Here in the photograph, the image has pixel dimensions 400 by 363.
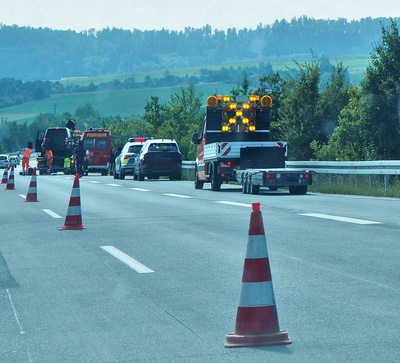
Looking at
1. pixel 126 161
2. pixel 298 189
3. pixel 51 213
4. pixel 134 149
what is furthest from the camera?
pixel 134 149

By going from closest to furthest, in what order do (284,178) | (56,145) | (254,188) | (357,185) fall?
(284,178) → (254,188) → (357,185) → (56,145)

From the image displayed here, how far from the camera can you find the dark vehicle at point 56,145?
66.0m

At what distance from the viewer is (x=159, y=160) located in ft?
149

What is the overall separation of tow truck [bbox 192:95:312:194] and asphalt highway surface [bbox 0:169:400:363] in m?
8.72

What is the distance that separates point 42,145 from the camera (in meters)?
66.1

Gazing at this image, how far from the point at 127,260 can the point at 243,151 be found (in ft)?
61.1

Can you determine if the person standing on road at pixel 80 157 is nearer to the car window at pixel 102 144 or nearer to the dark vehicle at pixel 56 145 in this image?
the car window at pixel 102 144

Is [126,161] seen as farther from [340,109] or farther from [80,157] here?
[80,157]

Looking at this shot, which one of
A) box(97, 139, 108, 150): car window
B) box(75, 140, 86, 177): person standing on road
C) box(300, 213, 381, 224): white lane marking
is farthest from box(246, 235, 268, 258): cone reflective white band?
box(97, 139, 108, 150): car window

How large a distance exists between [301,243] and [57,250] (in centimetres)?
300

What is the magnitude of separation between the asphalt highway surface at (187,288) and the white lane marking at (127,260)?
0.4 inches

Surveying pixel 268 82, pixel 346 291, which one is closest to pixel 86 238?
pixel 346 291

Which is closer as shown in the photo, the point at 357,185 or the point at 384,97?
the point at 357,185

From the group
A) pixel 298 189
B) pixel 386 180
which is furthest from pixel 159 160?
pixel 386 180
